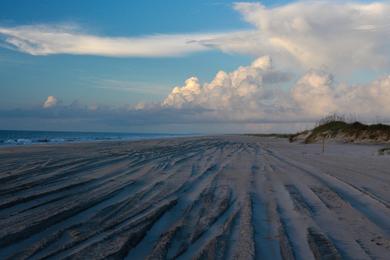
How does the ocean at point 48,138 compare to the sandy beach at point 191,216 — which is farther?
the ocean at point 48,138

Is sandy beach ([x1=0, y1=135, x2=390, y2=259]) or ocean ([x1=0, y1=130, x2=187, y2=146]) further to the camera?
ocean ([x1=0, y1=130, x2=187, y2=146])

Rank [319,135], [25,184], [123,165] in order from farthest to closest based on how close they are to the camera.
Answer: [319,135] → [123,165] → [25,184]

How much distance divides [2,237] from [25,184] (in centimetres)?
485

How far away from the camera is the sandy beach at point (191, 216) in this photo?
5.54 m

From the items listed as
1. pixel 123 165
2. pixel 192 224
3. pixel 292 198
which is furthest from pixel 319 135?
pixel 192 224

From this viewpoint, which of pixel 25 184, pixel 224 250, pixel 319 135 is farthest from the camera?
pixel 319 135

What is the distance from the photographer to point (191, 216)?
7555 millimetres

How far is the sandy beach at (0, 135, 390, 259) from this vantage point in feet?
18.2

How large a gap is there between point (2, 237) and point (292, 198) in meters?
5.56

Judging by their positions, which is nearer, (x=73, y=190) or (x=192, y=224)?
(x=192, y=224)

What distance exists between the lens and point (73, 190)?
10.0 metres

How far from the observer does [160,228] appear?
262 inches

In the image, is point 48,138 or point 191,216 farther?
point 48,138

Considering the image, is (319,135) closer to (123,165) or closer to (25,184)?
(123,165)
